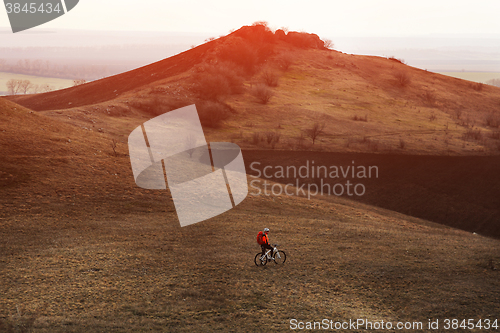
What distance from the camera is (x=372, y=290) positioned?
15.5 m

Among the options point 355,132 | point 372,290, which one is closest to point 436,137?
point 355,132

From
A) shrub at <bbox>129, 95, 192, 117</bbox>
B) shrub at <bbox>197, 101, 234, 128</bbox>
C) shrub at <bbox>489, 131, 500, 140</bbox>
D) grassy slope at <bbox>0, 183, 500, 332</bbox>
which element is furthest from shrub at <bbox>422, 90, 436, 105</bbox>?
grassy slope at <bbox>0, 183, 500, 332</bbox>

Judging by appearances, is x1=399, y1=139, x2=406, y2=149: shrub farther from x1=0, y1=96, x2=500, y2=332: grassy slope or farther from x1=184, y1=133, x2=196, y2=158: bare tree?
x1=184, y1=133, x2=196, y2=158: bare tree

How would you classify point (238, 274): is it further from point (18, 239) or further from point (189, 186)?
point (189, 186)

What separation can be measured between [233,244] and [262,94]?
71457 mm

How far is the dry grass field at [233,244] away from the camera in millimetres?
13500

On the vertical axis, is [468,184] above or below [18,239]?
below

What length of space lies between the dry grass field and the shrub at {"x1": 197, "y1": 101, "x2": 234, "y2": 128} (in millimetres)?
13447

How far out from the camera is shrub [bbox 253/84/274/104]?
288 ft

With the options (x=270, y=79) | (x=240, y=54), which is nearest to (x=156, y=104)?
(x=270, y=79)

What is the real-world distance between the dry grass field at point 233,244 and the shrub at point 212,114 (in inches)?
529

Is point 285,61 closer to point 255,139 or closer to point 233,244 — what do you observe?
point 255,139

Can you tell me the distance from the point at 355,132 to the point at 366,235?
51.4 m

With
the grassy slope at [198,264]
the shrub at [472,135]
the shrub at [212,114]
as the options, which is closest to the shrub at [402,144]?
the shrub at [472,135]
